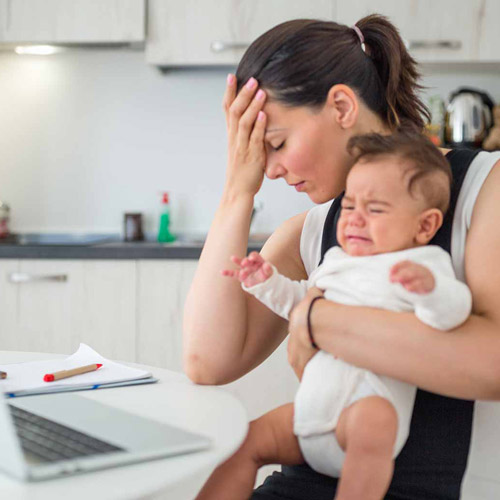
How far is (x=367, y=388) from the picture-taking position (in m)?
1.00

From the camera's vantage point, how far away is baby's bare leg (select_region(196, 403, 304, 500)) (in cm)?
102

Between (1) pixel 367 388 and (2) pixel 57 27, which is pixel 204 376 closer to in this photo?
(1) pixel 367 388

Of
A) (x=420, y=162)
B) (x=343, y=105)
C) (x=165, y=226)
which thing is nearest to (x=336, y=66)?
(x=343, y=105)

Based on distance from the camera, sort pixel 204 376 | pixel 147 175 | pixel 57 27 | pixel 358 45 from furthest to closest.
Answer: pixel 147 175
pixel 57 27
pixel 358 45
pixel 204 376

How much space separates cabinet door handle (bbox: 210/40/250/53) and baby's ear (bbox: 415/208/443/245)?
1974mm

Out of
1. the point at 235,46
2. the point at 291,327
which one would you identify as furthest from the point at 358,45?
the point at 235,46

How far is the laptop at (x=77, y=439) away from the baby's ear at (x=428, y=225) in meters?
0.46

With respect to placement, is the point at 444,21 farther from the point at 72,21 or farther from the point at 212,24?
the point at 72,21

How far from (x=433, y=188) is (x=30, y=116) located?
2.68 metres

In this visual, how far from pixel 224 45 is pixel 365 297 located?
2.06m

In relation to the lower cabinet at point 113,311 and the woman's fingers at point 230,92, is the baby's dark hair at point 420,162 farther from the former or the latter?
the lower cabinet at point 113,311

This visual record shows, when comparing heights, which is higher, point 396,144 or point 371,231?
point 396,144

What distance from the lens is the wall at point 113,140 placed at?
3291 millimetres

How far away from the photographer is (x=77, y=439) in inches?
31.4
